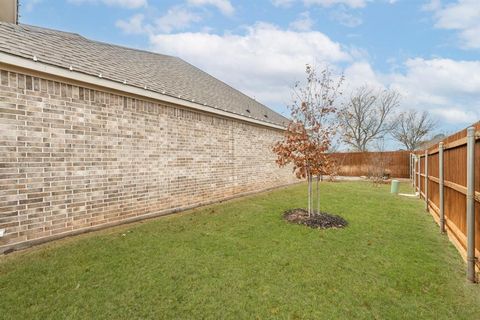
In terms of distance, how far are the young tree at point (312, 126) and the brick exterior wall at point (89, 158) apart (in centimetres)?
284

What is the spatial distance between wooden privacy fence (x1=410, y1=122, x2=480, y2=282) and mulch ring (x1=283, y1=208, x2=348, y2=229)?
1987mm

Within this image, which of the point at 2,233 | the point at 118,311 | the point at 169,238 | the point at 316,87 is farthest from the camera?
the point at 316,87

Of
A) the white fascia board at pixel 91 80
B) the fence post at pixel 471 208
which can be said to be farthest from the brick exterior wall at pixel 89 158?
the fence post at pixel 471 208

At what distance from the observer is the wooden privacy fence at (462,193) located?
3.40 metres

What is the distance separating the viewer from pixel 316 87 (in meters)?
6.73

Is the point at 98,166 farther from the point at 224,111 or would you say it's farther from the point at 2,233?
the point at 224,111

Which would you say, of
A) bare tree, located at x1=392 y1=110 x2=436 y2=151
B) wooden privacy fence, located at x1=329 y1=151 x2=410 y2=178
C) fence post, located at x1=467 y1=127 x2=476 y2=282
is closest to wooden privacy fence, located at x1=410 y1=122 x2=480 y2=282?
fence post, located at x1=467 y1=127 x2=476 y2=282

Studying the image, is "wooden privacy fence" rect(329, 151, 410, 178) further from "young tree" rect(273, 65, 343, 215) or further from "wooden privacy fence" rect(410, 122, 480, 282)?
"wooden privacy fence" rect(410, 122, 480, 282)

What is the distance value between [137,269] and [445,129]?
3818 cm

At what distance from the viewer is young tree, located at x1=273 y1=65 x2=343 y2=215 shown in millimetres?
6344

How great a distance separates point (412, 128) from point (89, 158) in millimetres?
36976

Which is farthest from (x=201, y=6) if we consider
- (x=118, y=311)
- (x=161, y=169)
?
(x=118, y=311)

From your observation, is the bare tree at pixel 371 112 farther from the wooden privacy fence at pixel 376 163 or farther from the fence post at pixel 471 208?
the fence post at pixel 471 208

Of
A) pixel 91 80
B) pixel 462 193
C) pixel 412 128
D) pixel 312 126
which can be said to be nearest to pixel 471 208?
pixel 462 193
